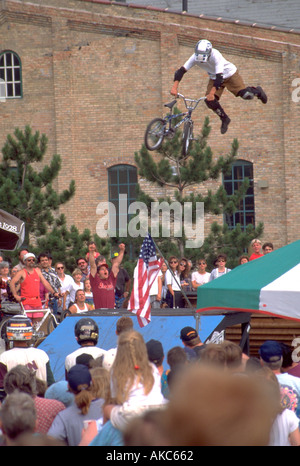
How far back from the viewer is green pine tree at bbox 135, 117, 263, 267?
19.3 m

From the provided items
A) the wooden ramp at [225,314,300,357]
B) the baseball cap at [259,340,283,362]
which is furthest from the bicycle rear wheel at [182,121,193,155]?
the baseball cap at [259,340,283,362]

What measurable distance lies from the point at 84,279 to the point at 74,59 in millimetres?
11991

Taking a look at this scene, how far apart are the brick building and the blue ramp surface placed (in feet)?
44.8

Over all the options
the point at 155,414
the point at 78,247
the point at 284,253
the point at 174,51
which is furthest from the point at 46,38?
the point at 155,414

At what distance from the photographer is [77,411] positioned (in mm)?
4527

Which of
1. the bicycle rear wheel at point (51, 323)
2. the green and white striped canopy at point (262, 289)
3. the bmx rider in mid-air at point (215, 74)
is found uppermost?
the bmx rider in mid-air at point (215, 74)

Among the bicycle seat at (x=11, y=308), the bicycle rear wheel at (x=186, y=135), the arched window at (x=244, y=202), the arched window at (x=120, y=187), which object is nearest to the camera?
the bicycle seat at (x=11, y=308)

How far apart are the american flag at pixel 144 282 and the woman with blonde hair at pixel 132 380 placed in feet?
16.2

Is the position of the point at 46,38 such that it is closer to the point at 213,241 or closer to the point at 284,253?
the point at 213,241

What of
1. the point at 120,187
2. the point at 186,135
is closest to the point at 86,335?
the point at 186,135

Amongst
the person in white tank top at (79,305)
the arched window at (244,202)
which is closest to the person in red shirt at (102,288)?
the person in white tank top at (79,305)

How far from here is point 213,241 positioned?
20.0m

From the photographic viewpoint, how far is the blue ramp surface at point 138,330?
9.45 metres

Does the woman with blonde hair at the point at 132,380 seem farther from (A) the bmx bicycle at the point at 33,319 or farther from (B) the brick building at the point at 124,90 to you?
(B) the brick building at the point at 124,90
